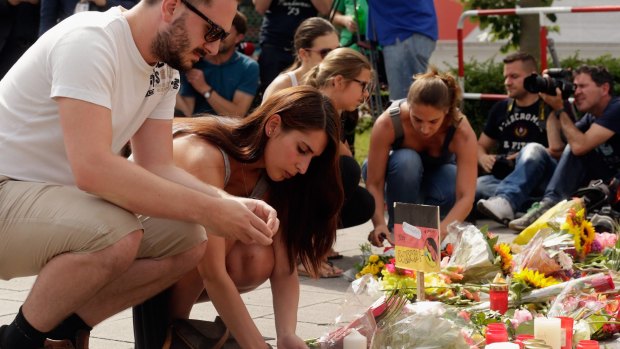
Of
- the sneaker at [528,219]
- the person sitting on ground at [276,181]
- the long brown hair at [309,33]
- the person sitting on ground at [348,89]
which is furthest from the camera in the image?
the sneaker at [528,219]

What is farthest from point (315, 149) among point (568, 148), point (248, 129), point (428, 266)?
point (568, 148)

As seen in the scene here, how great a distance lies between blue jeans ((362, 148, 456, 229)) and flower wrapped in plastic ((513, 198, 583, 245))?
0.57 m

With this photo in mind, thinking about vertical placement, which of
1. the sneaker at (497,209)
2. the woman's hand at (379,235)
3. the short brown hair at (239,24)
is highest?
the short brown hair at (239,24)

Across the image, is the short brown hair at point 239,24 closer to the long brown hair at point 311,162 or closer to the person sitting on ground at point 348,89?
the person sitting on ground at point 348,89

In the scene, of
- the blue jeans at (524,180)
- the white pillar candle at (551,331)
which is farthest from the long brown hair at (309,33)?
the white pillar candle at (551,331)

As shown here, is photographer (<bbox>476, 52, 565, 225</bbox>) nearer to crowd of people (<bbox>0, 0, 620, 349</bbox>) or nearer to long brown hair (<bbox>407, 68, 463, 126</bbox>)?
long brown hair (<bbox>407, 68, 463, 126</bbox>)

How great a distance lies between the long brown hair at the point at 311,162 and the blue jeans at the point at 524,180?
2996 millimetres

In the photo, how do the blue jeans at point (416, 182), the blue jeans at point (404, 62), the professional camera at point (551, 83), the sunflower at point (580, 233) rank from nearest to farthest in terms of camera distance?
the sunflower at point (580, 233) < the blue jeans at point (416, 182) < the professional camera at point (551, 83) < the blue jeans at point (404, 62)

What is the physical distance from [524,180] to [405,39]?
114cm

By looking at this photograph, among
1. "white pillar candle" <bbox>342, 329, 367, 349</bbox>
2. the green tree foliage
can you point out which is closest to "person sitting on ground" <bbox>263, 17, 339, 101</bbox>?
"white pillar candle" <bbox>342, 329, 367, 349</bbox>

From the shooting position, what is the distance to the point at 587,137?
6.16 meters

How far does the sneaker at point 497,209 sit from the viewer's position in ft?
20.3

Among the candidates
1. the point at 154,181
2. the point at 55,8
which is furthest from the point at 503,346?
the point at 55,8

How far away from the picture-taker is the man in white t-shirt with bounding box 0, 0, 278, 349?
276cm
